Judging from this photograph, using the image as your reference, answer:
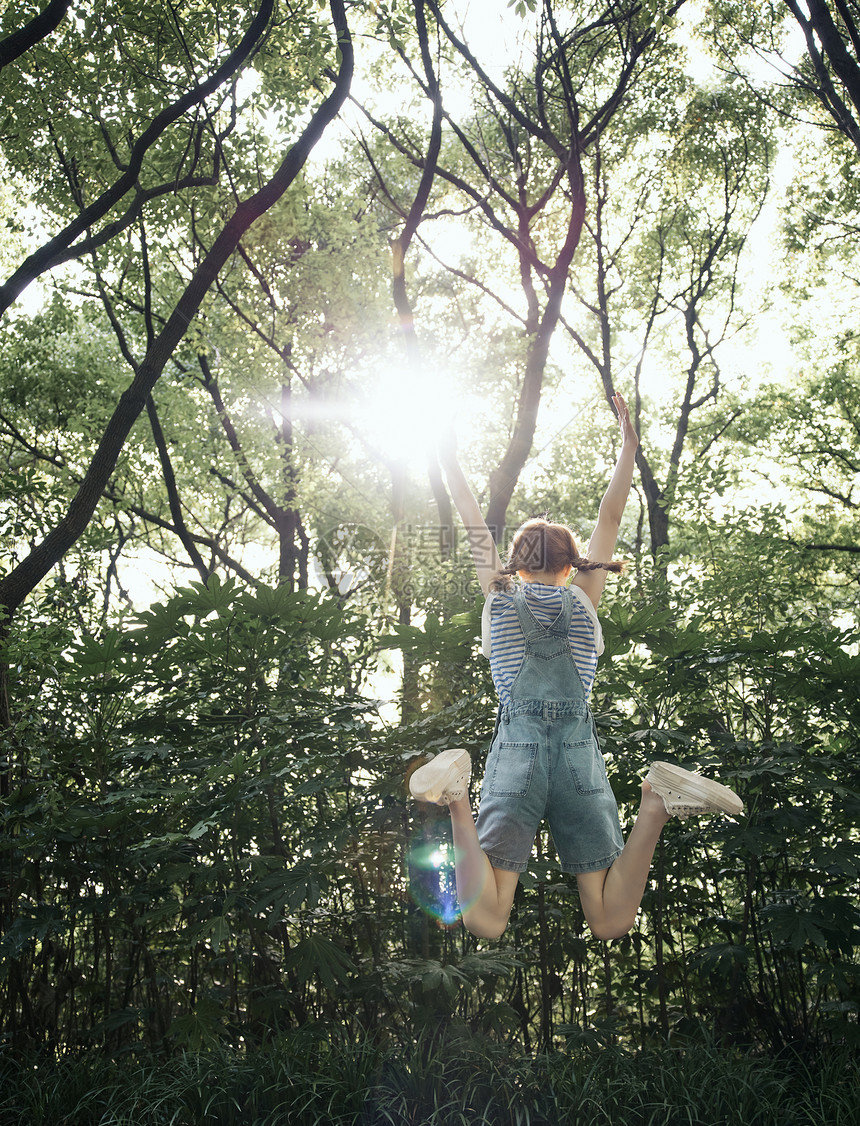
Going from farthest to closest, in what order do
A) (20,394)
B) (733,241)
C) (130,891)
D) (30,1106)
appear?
1. (733,241)
2. (20,394)
3. (130,891)
4. (30,1106)

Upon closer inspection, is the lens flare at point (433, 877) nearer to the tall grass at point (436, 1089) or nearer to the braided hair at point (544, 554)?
the tall grass at point (436, 1089)

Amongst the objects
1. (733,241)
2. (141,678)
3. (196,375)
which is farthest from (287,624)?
(733,241)

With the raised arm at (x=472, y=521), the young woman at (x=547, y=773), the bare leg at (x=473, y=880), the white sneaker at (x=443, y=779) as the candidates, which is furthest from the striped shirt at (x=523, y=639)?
the bare leg at (x=473, y=880)

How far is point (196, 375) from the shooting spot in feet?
43.7

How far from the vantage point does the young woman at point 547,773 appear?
8.65 feet

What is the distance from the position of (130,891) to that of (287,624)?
A: 4.50 feet

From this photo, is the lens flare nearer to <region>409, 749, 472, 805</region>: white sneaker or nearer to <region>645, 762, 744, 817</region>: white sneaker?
<region>409, 749, 472, 805</region>: white sneaker

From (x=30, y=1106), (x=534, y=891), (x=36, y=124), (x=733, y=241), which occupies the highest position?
(x=733, y=241)

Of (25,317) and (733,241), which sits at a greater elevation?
(733,241)

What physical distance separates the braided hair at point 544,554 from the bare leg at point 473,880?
33.5 inches

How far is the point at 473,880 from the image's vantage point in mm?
2635

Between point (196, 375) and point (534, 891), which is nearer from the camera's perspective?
point (534, 891)

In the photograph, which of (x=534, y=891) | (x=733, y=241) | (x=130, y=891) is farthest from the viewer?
(x=733, y=241)

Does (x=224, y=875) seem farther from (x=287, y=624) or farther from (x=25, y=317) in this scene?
(x=25, y=317)
